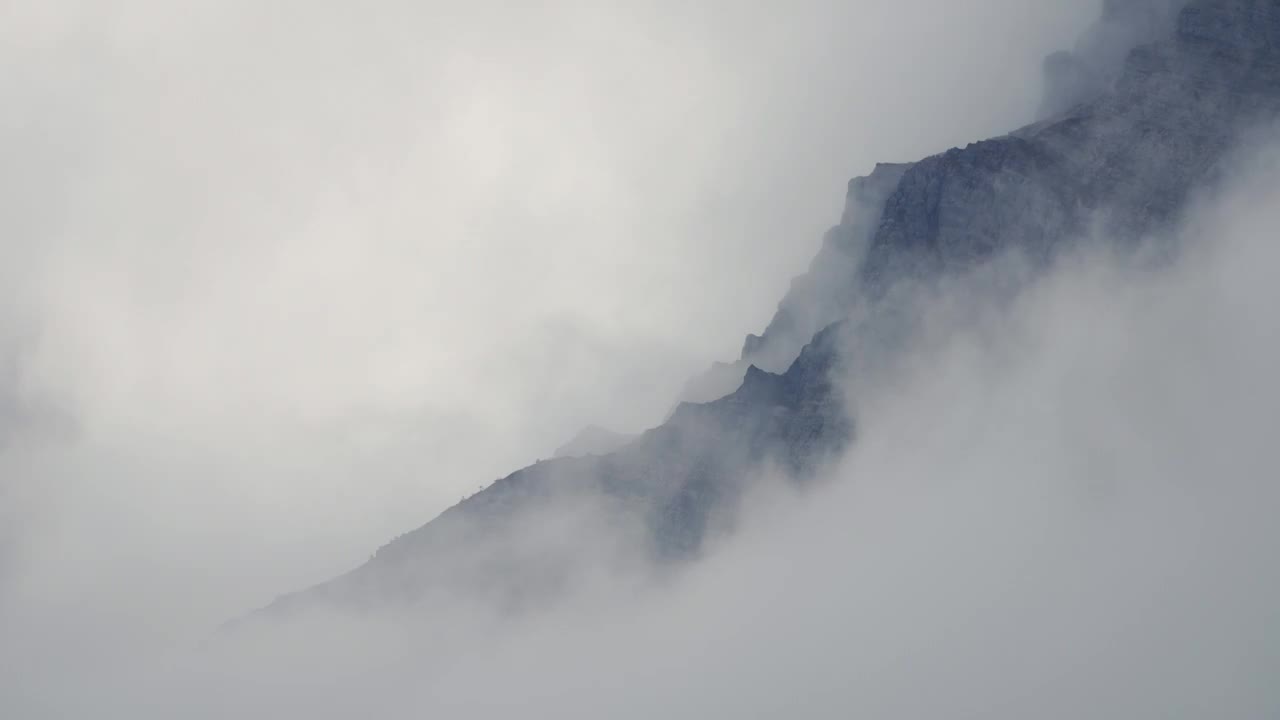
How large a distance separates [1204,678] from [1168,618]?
56.3 feet

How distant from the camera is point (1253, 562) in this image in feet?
639

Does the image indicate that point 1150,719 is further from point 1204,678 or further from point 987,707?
point 987,707

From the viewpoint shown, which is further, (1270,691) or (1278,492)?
(1278,492)

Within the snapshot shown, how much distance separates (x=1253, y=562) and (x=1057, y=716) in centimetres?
4386

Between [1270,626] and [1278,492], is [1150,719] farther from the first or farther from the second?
[1278,492]

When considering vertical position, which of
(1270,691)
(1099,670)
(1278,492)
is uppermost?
(1278,492)

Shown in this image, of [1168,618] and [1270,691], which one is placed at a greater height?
[1168,618]

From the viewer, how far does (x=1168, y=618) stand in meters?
198

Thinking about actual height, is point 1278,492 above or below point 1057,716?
above

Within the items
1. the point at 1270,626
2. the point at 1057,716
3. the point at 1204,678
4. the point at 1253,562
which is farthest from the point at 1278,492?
the point at 1057,716

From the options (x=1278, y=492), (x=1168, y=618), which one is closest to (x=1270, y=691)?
(x=1168, y=618)

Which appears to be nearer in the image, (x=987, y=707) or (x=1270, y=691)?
(x=1270, y=691)

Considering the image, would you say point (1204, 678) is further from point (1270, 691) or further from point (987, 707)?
point (987, 707)

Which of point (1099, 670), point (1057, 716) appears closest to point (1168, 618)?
point (1099, 670)
